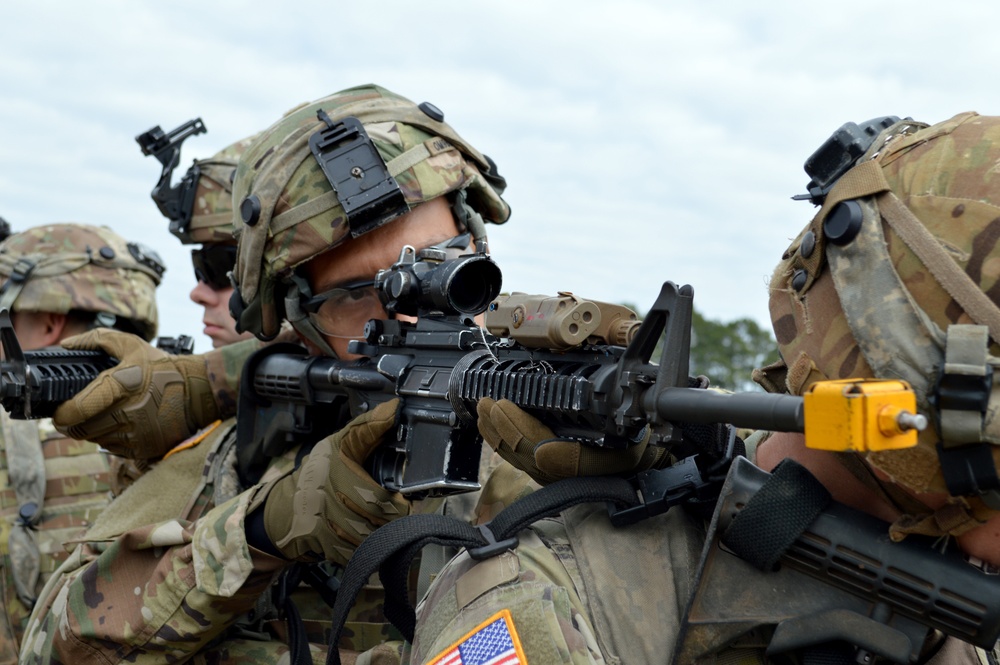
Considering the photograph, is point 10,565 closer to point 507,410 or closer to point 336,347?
point 336,347

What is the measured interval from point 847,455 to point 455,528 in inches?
29.9

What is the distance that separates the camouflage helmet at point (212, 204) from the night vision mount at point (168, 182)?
0.02m

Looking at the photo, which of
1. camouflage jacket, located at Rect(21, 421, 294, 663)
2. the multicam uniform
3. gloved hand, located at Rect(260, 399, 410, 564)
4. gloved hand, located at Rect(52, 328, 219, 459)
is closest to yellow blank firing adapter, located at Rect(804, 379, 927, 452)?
gloved hand, located at Rect(260, 399, 410, 564)

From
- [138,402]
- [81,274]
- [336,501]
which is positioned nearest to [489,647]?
[336,501]

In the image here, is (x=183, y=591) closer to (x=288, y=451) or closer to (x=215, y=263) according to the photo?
(x=288, y=451)

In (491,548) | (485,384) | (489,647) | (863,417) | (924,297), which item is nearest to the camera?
(863,417)

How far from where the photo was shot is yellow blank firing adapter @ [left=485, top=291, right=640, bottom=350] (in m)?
1.97

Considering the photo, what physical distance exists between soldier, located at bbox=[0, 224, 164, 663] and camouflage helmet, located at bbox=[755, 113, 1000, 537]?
15.1 feet

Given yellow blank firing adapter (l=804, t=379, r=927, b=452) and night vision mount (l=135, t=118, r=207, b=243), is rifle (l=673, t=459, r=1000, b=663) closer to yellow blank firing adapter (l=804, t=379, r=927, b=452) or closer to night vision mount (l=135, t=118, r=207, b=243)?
yellow blank firing adapter (l=804, t=379, r=927, b=452)

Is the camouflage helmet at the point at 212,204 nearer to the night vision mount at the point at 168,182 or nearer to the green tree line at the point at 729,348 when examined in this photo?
the night vision mount at the point at 168,182

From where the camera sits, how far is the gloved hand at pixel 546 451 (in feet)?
6.56

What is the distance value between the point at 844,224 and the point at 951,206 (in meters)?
0.17

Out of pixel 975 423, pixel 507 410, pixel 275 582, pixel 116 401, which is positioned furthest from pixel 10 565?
pixel 975 423

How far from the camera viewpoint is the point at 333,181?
11.2 feet
